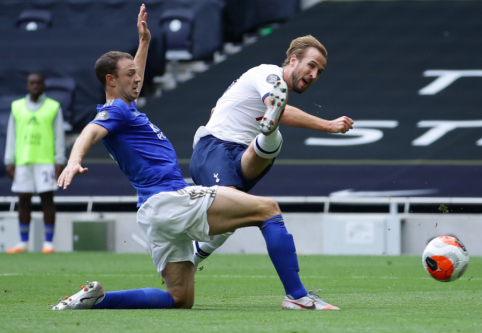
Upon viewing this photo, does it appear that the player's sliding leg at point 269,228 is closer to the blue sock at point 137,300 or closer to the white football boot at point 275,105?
the white football boot at point 275,105

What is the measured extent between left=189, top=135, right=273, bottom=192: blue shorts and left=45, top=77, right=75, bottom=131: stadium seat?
856 cm

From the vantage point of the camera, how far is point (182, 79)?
16.1 m

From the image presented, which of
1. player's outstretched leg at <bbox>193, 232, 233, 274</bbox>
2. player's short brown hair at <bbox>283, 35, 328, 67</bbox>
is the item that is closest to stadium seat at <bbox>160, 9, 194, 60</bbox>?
player's outstretched leg at <bbox>193, 232, 233, 274</bbox>

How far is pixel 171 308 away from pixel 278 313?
0.75m

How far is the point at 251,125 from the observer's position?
514cm

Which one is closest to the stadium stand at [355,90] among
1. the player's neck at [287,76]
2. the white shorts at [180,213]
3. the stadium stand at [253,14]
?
the stadium stand at [253,14]

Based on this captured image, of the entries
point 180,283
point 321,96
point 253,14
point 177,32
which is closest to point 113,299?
point 180,283

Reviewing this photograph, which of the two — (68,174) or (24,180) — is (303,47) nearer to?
(68,174)

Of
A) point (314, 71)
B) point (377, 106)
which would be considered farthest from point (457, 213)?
point (314, 71)

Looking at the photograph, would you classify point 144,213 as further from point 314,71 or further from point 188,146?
point 188,146

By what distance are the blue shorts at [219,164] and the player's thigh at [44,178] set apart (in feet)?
16.6

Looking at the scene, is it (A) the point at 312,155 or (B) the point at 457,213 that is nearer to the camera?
(B) the point at 457,213

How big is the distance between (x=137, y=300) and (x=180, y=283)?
268mm

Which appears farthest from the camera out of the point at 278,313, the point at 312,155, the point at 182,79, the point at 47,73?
the point at 182,79
